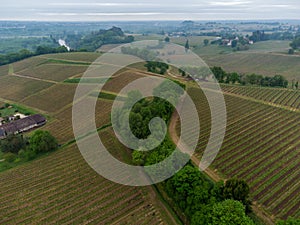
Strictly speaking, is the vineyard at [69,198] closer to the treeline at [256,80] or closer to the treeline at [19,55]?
the treeline at [256,80]

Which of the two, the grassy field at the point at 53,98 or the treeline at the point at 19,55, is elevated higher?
the treeline at the point at 19,55

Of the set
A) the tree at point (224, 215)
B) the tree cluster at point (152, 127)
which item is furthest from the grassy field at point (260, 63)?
the tree at point (224, 215)

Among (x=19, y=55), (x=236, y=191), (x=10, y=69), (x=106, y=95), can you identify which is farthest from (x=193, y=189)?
(x=19, y=55)

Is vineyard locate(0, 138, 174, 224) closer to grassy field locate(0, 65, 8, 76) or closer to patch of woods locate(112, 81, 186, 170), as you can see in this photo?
patch of woods locate(112, 81, 186, 170)

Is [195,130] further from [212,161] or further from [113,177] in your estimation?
[113,177]

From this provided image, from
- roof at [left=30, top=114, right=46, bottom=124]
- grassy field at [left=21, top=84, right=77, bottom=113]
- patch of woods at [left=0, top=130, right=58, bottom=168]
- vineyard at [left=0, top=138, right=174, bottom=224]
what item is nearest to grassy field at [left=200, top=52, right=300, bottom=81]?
grassy field at [left=21, top=84, right=77, bottom=113]

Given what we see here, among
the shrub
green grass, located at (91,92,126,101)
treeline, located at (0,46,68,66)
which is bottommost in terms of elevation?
the shrub

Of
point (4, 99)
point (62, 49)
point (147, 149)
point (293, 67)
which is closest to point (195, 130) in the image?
point (147, 149)
